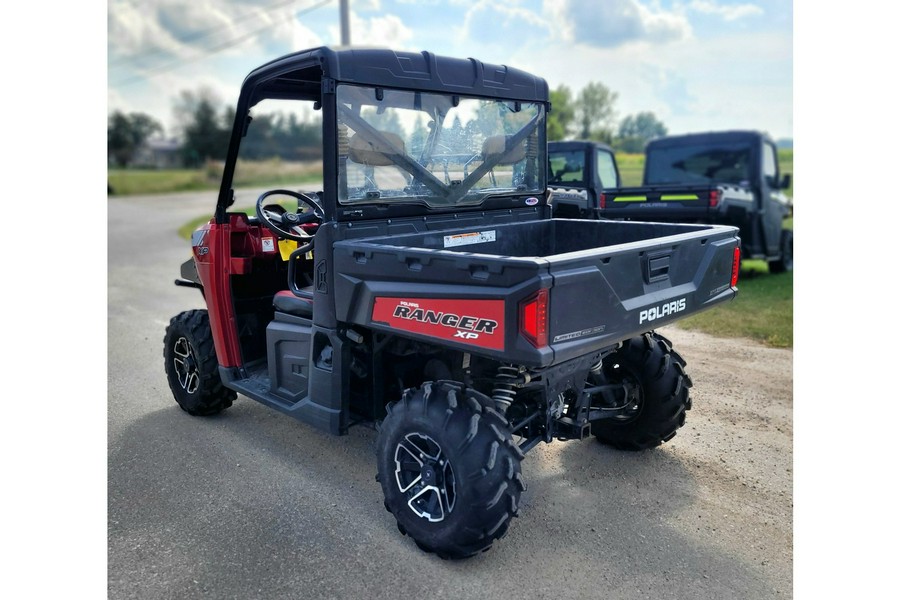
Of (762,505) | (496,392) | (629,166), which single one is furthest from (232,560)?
(629,166)

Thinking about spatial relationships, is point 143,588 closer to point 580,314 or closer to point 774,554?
point 580,314

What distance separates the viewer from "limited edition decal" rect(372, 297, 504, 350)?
2768 millimetres

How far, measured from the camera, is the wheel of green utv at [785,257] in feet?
34.9

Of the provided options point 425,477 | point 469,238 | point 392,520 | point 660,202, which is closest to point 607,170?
point 660,202

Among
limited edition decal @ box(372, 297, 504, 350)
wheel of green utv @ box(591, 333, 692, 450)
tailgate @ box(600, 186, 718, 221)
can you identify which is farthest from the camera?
tailgate @ box(600, 186, 718, 221)

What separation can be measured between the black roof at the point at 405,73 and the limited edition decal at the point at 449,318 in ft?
3.77

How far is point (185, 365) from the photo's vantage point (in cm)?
484

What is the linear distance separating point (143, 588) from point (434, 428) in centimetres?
137

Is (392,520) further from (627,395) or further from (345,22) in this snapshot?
(345,22)

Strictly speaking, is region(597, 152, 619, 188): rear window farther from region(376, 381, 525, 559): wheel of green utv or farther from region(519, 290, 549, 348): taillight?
region(519, 290, 549, 348): taillight

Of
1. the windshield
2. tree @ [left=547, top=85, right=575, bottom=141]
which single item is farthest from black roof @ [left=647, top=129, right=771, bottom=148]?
tree @ [left=547, top=85, right=575, bottom=141]

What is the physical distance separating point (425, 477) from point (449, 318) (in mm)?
752

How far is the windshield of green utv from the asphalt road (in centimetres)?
157

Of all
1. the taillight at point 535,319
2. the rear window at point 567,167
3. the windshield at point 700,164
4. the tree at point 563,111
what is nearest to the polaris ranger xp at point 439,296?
the taillight at point 535,319
